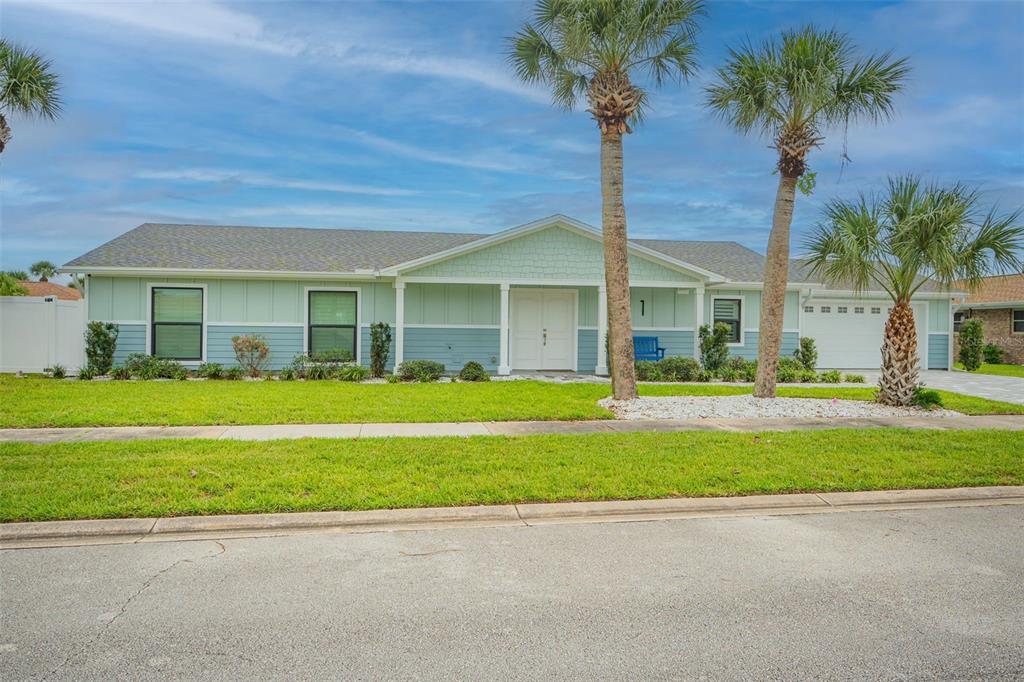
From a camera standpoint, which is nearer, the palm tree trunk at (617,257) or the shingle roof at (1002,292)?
the palm tree trunk at (617,257)

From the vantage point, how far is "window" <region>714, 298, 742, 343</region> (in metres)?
21.1

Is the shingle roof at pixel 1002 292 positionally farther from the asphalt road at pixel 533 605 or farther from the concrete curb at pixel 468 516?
the asphalt road at pixel 533 605

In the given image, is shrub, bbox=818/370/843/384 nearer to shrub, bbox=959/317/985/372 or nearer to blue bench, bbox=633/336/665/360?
blue bench, bbox=633/336/665/360

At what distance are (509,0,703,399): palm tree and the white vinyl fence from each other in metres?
13.7

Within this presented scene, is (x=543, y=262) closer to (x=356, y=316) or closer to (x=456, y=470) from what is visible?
(x=356, y=316)

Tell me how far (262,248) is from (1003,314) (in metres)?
28.6

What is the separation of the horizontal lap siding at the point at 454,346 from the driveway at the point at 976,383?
33.5 feet

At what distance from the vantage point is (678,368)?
18.2 metres

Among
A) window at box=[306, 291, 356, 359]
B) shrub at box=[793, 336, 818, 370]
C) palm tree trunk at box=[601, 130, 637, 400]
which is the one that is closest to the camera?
palm tree trunk at box=[601, 130, 637, 400]

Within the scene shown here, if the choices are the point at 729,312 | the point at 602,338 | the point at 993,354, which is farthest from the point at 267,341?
the point at 993,354

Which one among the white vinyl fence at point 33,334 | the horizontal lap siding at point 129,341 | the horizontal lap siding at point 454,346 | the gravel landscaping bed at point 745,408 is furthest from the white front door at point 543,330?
the white vinyl fence at point 33,334

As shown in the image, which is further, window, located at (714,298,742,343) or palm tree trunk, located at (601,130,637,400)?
window, located at (714,298,742,343)

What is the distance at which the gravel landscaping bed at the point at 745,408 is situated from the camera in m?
11.5

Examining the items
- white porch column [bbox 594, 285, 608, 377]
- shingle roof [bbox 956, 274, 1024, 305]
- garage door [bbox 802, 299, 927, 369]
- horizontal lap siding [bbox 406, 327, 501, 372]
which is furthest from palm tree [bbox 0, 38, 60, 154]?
shingle roof [bbox 956, 274, 1024, 305]
